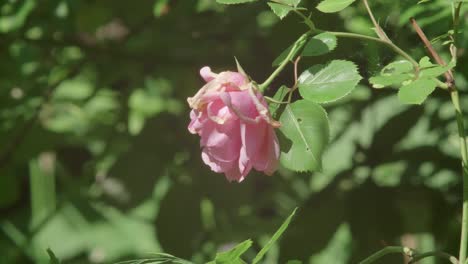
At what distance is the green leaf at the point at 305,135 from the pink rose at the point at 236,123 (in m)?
0.03

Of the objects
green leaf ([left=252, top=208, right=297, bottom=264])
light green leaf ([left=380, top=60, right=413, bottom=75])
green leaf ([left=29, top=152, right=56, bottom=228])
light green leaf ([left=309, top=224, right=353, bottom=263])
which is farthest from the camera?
green leaf ([left=29, top=152, right=56, bottom=228])

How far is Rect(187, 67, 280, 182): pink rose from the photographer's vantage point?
0.59 m

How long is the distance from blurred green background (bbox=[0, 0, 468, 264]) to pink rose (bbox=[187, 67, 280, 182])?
1.14 feet

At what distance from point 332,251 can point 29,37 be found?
0.67m

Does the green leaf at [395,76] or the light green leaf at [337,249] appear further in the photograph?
the light green leaf at [337,249]

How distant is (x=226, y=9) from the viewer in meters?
1.30

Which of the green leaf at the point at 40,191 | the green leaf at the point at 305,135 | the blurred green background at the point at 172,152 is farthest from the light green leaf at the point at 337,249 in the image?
the green leaf at the point at 40,191

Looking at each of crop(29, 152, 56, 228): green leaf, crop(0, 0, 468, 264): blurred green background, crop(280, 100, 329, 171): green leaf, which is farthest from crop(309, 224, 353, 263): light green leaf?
crop(29, 152, 56, 228): green leaf

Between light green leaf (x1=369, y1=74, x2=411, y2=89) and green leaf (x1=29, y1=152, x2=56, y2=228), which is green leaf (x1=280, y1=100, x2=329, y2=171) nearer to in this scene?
light green leaf (x1=369, y1=74, x2=411, y2=89)

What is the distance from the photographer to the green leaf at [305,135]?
25.0 inches

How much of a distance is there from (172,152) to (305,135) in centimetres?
75

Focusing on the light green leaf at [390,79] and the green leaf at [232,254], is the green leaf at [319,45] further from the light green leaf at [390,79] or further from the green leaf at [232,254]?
the green leaf at [232,254]

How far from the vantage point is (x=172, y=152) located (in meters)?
1.36

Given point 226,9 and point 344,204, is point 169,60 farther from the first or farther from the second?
point 344,204
